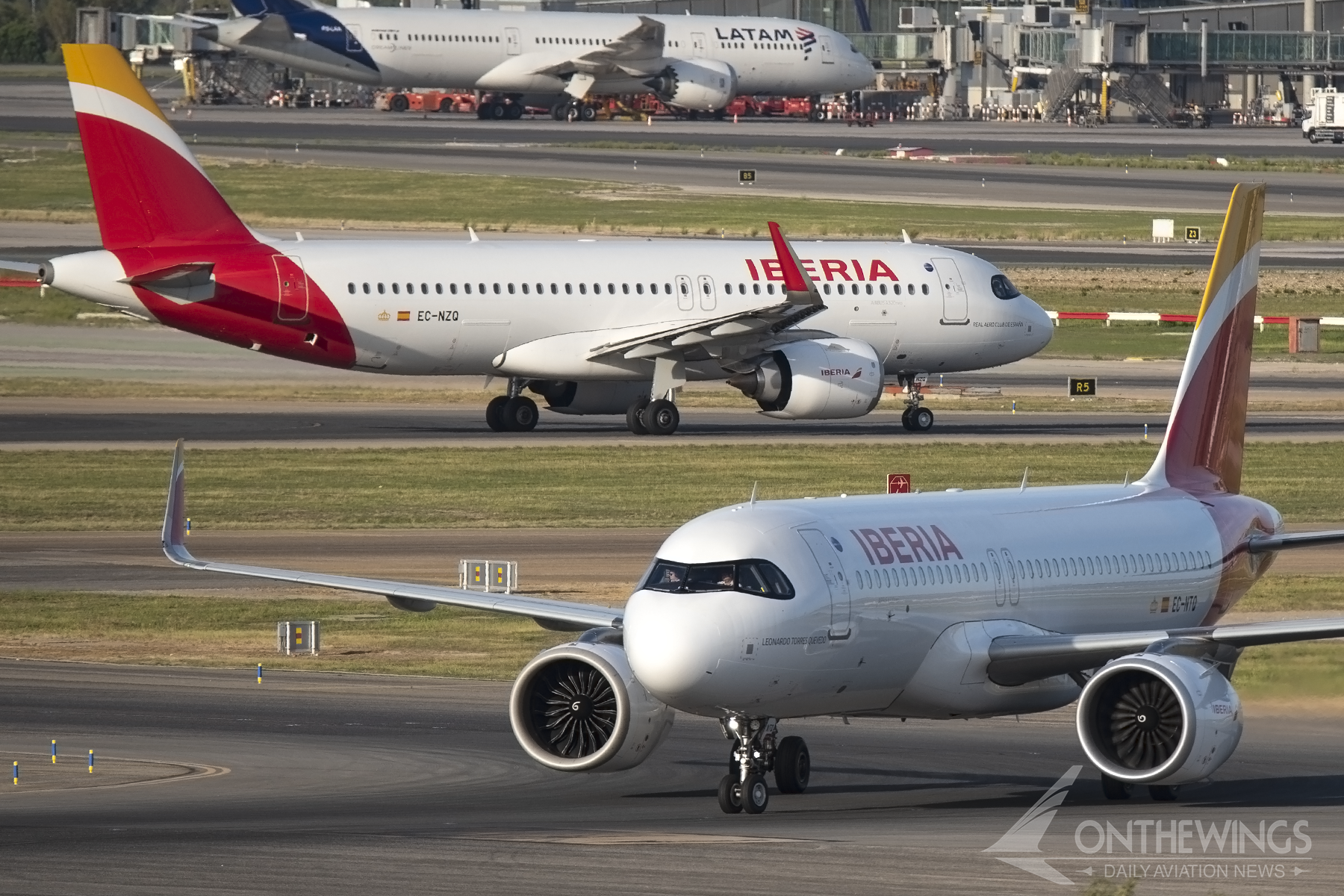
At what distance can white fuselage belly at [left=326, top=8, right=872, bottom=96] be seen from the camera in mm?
153000

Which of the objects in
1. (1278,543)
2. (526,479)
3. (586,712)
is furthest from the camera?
(526,479)

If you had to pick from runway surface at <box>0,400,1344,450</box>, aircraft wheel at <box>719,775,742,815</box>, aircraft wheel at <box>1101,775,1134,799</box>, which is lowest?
runway surface at <box>0,400,1344,450</box>

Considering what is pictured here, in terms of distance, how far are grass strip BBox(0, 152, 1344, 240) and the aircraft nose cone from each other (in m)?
80.2

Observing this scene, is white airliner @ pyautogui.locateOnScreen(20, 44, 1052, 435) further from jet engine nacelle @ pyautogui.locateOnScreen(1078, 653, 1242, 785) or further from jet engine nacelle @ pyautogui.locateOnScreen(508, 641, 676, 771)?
jet engine nacelle @ pyautogui.locateOnScreen(1078, 653, 1242, 785)

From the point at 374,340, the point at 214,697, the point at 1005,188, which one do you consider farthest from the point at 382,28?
the point at 214,697

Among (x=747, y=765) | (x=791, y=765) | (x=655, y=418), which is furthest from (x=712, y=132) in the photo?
(x=747, y=765)

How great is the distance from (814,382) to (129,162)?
693 inches

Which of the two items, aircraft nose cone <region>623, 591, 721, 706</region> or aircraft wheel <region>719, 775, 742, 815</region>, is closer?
aircraft nose cone <region>623, 591, 721, 706</region>

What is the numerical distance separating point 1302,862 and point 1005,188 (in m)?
106

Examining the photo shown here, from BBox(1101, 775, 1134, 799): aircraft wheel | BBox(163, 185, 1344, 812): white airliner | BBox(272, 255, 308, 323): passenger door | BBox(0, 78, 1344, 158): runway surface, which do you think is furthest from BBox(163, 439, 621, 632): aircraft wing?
BBox(0, 78, 1344, 158): runway surface

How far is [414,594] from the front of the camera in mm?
26047

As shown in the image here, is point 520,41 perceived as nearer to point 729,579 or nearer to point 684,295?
point 684,295

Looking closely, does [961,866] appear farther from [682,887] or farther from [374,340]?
[374,340]

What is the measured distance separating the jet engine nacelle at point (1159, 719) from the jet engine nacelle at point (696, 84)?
13593 centimetres
